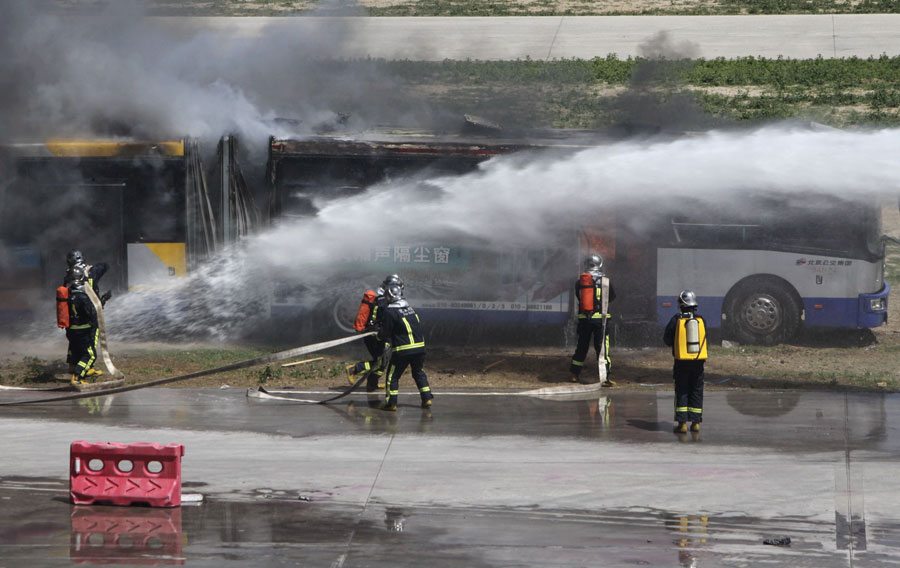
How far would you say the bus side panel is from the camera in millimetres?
15789

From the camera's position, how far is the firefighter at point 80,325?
13367mm

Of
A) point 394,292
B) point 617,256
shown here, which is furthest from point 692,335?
point 617,256

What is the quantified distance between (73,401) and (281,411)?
2651mm

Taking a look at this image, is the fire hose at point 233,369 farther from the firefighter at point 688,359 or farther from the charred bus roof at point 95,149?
the charred bus roof at point 95,149

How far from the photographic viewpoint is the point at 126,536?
8023mm

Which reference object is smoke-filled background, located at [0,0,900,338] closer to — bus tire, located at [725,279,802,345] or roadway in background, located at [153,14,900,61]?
bus tire, located at [725,279,802,345]

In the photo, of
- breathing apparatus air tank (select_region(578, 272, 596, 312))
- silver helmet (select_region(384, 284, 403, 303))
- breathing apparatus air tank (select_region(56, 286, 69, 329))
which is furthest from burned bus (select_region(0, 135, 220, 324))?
breathing apparatus air tank (select_region(578, 272, 596, 312))

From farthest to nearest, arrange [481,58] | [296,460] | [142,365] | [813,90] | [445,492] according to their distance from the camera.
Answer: [481,58], [813,90], [142,365], [296,460], [445,492]

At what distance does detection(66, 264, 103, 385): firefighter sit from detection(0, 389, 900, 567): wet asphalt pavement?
2.26ft

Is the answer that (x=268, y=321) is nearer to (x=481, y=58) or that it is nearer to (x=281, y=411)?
(x=281, y=411)

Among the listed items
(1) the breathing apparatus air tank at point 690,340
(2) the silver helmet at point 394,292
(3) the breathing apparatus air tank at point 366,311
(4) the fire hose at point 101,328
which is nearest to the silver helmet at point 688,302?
(1) the breathing apparatus air tank at point 690,340

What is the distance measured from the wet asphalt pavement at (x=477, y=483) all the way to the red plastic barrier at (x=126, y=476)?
12cm

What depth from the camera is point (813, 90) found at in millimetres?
27469

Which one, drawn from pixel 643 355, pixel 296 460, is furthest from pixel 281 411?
pixel 643 355
